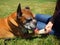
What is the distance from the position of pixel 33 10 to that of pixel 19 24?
2.98 metres

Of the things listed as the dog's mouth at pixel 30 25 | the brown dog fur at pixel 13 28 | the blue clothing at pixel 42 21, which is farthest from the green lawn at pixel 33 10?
the blue clothing at pixel 42 21

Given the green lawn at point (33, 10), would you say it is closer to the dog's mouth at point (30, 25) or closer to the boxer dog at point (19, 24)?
the boxer dog at point (19, 24)

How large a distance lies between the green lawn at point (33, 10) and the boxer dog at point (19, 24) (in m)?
0.14

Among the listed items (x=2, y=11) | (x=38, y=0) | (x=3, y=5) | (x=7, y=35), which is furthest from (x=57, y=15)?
(x=38, y=0)

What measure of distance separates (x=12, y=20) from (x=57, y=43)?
984mm

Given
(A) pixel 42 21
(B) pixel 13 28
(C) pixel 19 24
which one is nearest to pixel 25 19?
(C) pixel 19 24

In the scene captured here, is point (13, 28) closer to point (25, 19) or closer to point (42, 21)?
point (25, 19)

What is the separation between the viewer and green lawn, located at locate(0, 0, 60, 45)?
4.61 metres

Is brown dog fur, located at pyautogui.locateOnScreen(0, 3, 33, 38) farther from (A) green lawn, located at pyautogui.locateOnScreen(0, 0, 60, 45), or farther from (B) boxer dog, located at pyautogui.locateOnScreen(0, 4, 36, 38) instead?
(A) green lawn, located at pyautogui.locateOnScreen(0, 0, 60, 45)

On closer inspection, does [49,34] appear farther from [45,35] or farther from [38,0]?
[38,0]

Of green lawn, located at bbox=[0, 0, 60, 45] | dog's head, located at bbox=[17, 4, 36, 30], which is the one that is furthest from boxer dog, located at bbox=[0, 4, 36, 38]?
green lawn, located at bbox=[0, 0, 60, 45]

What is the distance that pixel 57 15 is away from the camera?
490 cm

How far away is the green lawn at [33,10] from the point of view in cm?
461

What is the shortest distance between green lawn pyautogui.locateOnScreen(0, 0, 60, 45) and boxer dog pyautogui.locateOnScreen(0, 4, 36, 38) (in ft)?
0.46
